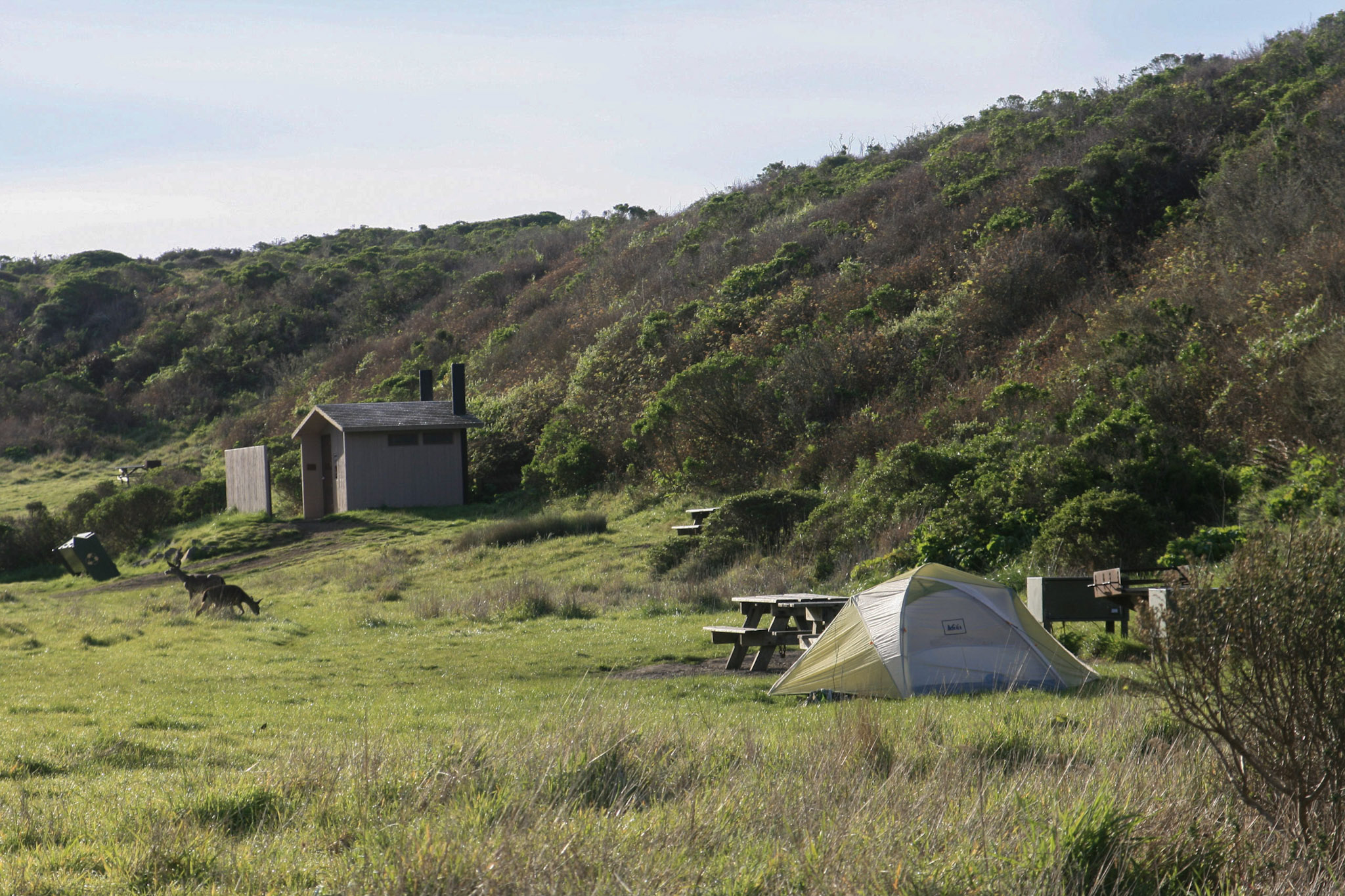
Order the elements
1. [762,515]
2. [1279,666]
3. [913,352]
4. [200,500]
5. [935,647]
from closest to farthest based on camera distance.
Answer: [1279,666] < [935,647] < [762,515] < [913,352] < [200,500]

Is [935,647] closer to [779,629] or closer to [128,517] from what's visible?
[779,629]

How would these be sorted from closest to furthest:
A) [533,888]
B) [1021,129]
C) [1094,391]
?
1. [533,888]
2. [1094,391]
3. [1021,129]

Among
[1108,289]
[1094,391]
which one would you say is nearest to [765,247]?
[1108,289]

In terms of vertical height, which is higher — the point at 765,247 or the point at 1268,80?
the point at 1268,80

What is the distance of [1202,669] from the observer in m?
4.61

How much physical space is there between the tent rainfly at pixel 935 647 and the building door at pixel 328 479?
2816cm

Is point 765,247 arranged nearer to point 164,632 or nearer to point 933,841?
point 164,632

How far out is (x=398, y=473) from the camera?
113 feet

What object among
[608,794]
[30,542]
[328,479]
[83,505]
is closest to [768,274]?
[328,479]

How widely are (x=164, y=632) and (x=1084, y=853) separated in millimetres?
13495

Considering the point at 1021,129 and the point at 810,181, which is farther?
the point at 810,181

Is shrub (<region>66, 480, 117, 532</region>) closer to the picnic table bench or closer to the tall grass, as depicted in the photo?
the picnic table bench

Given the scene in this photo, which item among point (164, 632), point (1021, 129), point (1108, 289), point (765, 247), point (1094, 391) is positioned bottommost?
point (164, 632)

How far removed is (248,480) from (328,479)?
2837 mm
